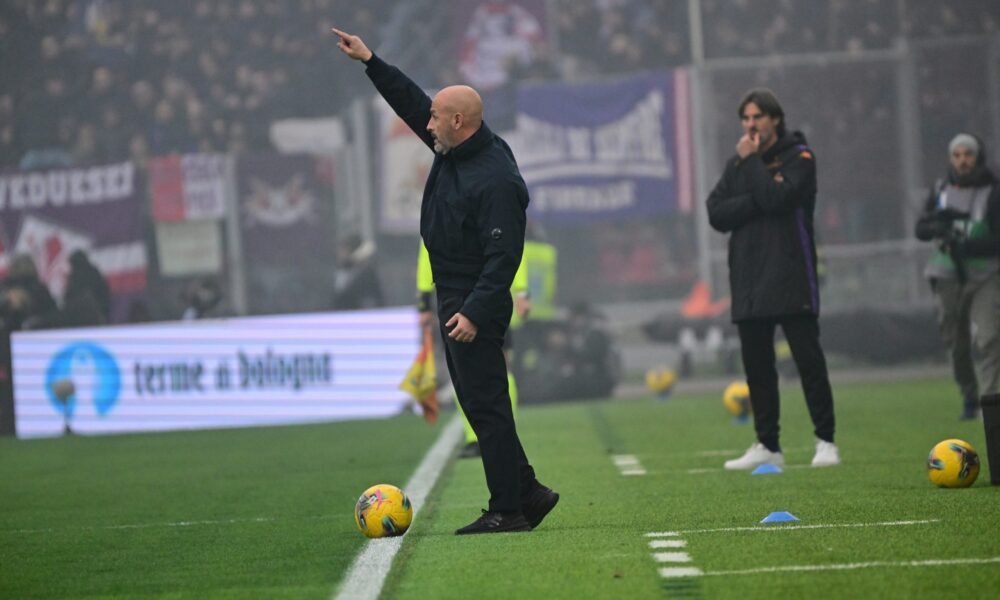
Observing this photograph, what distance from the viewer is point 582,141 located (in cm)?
2142

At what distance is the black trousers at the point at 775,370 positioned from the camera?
921cm

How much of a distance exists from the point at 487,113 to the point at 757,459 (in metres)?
12.2

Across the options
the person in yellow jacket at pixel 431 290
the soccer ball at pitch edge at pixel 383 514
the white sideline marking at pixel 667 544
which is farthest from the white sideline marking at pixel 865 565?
the person in yellow jacket at pixel 431 290

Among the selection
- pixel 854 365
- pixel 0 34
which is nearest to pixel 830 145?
pixel 854 365

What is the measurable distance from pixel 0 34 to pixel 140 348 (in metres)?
6.29

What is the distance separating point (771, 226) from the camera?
9.25 metres

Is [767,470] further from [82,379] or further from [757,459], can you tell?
[82,379]

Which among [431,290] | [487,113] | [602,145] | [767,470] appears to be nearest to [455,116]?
[767,470]

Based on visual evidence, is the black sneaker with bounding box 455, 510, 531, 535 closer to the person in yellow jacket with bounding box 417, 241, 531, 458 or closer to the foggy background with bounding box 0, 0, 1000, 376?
the person in yellow jacket with bounding box 417, 241, 531, 458

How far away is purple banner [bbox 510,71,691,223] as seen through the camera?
2109 cm

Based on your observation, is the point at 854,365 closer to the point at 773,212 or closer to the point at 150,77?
the point at 150,77

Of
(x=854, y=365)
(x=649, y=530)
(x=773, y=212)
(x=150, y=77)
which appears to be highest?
(x=150, y=77)

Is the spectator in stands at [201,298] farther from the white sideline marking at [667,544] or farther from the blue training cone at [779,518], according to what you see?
the white sideline marking at [667,544]

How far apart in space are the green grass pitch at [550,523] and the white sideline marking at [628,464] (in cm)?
7
